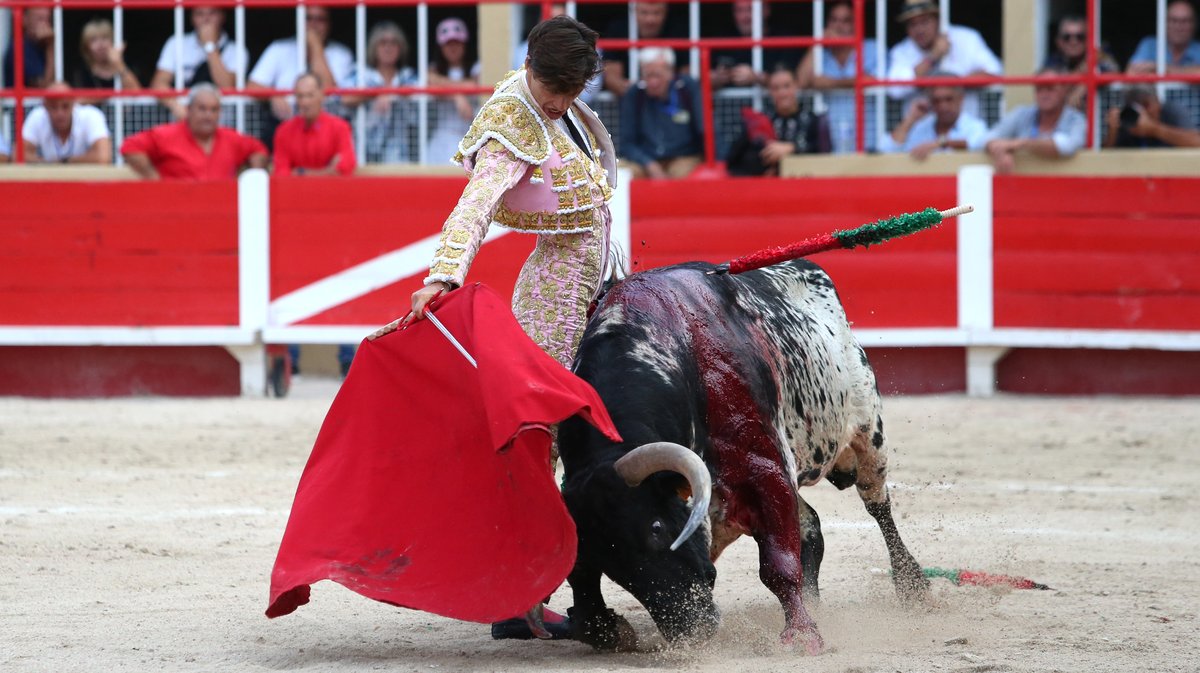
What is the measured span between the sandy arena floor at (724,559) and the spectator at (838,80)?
156 cm

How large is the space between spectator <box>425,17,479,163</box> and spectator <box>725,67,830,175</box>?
129 centimetres

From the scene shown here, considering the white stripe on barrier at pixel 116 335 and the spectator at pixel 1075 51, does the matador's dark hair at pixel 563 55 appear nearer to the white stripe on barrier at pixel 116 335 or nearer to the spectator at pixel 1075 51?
the white stripe on barrier at pixel 116 335

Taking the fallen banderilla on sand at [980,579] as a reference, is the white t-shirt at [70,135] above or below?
above

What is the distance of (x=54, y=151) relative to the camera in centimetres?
846

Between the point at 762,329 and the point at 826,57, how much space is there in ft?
16.1

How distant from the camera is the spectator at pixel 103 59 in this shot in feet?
28.1

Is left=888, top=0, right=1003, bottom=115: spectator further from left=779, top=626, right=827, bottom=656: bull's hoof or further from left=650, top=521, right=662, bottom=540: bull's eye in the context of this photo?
left=650, top=521, right=662, bottom=540: bull's eye

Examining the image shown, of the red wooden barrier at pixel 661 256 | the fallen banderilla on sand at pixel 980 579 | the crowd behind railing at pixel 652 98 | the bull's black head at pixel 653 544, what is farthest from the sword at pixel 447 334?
the crowd behind railing at pixel 652 98

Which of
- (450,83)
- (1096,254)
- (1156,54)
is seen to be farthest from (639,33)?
(1156,54)

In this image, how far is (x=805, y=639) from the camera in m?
3.38

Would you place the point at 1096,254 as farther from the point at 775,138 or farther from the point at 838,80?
the point at 775,138

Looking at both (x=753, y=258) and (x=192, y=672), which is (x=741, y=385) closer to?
(x=753, y=258)

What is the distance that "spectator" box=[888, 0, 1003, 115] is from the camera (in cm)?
840

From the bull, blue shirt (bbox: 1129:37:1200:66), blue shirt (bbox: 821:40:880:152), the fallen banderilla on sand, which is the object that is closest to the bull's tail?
the bull
